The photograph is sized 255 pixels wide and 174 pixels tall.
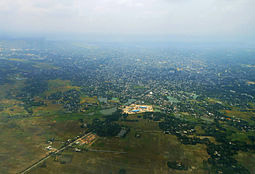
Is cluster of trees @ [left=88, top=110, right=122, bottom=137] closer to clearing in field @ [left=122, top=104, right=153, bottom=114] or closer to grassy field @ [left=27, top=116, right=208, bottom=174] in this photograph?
grassy field @ [left=27, top=116, right=208, bottom=174]

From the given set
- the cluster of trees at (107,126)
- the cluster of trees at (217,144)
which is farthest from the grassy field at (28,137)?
the cluster of trees at (217,144)

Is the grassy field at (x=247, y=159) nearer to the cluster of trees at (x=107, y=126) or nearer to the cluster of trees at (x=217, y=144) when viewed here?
the cluster of trees at (x=217, y=144)

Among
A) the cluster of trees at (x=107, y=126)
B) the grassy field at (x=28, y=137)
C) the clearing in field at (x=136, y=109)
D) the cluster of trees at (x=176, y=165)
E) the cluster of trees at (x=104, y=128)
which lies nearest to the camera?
the cluster of trees at (x=176, y=165)

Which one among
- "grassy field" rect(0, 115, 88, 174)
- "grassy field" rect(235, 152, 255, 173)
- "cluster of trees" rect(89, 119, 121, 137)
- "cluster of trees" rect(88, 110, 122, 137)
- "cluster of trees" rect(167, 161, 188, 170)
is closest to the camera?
"cluster of trees" rect(167, 161, 188, 170)

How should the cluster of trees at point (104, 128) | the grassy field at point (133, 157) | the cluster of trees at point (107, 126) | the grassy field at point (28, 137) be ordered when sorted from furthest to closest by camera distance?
the cluster of trees at point (107, 126)
the cluster of trees at point (104, 128)
the grassy field at point (28, 137)
the grassy field at point (133, 157)

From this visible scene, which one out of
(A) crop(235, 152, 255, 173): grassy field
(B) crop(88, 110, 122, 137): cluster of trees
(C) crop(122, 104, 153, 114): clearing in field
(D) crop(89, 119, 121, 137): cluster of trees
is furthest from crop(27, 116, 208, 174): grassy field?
(C) crop(122, 104, 153, 114): clearing in field

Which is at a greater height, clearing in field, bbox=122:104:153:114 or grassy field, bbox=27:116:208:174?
clearing in field, bbox=122:104:153:114

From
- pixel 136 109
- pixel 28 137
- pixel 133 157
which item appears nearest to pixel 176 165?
pixel 133 157

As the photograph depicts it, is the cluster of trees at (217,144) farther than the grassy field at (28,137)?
No

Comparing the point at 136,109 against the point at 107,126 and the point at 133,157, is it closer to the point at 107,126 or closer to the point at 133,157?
the point at 107,126

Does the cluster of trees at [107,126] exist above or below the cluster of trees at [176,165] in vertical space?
above

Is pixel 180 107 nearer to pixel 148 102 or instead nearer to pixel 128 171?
pixel 148 102

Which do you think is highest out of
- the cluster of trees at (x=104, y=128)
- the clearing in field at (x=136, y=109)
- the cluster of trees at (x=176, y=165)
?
the clearing in field at (x=136, y=109)
